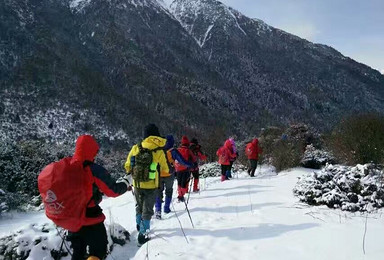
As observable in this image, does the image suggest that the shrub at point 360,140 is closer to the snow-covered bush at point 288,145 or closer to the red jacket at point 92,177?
the snow-covered bush at point 288,145

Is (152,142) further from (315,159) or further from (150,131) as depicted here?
(315,159)

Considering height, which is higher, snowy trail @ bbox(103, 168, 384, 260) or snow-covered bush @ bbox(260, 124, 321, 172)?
snow-covered bush @ bbox(260, 124, 321, 172)

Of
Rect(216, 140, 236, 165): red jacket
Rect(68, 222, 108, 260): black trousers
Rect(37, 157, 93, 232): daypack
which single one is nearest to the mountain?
Rect(216, 140, 236, 165): red jacket

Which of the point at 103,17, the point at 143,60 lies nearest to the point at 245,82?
the point at 143,60

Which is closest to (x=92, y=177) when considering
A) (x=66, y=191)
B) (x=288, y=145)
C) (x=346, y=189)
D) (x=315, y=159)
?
(x=66, y=191)

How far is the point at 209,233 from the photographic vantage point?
5.57m

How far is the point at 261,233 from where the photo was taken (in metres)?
5.36

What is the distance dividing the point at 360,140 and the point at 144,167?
22.8ft

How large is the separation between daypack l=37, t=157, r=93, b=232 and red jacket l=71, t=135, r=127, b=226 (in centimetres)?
5

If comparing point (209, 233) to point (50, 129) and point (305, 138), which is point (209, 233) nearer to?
point (305, 138)

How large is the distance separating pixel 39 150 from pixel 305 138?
13591 mm

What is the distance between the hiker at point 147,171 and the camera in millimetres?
5828

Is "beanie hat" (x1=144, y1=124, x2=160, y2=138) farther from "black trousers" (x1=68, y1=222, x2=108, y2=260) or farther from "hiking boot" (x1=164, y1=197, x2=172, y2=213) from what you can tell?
"black trousers" (x1=68, y1=222, x2=108, y2=260)

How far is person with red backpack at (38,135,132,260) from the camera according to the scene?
3760 mm
